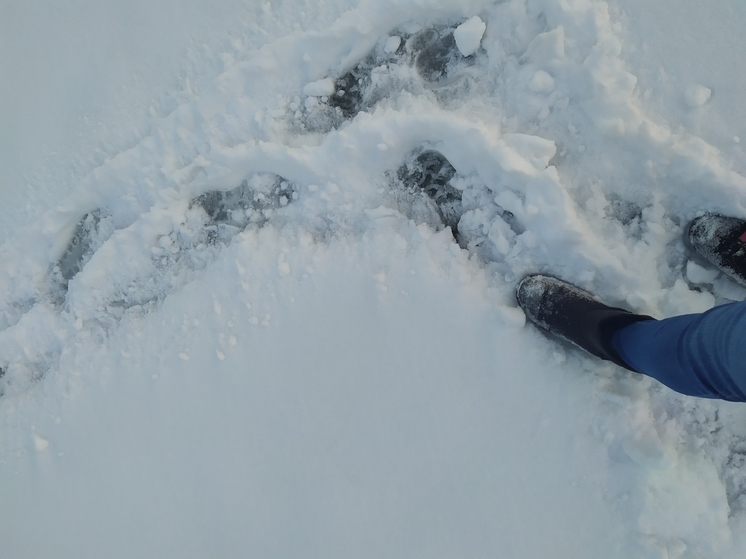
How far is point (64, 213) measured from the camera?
181 cm

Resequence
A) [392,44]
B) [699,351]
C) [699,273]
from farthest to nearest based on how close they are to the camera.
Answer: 1. [392,44]
2. [699,273]
3. [699,351]

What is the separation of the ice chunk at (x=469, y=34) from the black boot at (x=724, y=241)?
96 centimetres

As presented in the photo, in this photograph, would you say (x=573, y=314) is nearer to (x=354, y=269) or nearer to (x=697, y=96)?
(x=354, y=269)

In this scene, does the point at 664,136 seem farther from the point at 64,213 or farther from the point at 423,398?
the point at 64,213

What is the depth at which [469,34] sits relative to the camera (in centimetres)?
167

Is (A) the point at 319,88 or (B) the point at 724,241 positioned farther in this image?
(A) the point at 319,88

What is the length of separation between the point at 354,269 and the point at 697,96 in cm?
125

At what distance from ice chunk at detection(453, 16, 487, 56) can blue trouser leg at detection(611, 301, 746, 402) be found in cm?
109

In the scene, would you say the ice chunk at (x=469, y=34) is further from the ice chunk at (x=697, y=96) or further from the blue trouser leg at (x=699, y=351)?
the blue trouser leg at (x=699, y=351)

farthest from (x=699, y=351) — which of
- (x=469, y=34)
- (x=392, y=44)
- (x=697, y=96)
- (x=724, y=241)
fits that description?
(x=392, y=44)

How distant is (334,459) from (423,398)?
14.4 inches

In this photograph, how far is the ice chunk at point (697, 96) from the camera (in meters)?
1.55

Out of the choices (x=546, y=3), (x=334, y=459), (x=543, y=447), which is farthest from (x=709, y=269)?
(x=334, y=459)

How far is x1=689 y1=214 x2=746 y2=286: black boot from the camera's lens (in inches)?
59.0
